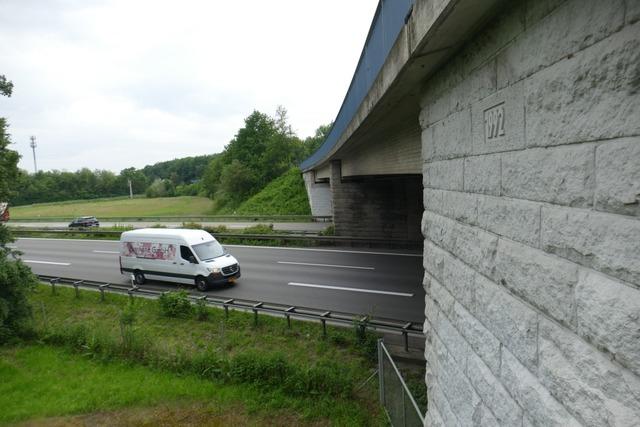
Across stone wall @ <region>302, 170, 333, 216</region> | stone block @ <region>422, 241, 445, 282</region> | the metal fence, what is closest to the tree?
the metal fence

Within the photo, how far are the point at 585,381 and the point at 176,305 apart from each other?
42.4 ft

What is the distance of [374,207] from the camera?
24.1 meters

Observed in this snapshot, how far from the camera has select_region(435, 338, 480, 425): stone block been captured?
122 inches

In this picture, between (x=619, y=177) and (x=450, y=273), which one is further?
(x=450, y=273)

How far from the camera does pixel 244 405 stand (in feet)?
27.9

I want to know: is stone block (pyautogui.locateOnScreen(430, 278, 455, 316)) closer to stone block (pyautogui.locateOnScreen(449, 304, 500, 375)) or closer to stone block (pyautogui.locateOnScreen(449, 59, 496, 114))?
stone block (pyautogui.locateOnScreen(449, 304, 500, 375))

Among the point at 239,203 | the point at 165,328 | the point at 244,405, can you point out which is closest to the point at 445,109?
the point at 244,405

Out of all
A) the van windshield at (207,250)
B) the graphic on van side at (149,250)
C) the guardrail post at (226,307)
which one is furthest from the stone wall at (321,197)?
the guardrail post at (226,307)

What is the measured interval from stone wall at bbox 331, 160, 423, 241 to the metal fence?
1552 centimetres

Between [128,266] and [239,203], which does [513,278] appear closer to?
[128,266]

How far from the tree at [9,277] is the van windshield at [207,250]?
527 centimetres

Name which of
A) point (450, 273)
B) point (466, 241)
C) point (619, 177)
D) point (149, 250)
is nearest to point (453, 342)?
point (450, 273)

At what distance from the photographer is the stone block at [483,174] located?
2609mm

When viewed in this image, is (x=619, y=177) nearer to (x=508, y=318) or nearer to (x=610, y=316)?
(x=610, y=316)
